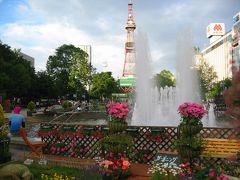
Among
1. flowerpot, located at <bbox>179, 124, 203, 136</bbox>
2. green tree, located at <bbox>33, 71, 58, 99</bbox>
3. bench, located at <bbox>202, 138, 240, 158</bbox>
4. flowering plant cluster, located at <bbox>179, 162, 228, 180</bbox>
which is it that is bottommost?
flowering plant cluster, located at <bbox>179, 162, 228, 180</bbox>

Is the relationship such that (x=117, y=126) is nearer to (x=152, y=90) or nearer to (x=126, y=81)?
(x=152, y=90)

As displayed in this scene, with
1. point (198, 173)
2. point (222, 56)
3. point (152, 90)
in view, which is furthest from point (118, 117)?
point (222, 56)

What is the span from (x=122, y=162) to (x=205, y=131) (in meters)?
3.40

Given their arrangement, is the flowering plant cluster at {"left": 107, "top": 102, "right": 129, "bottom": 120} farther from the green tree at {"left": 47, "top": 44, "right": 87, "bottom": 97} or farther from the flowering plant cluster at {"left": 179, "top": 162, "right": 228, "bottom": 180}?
the green tree at {"left": 47, "top": 44, "right": 87, "bottom": 97}

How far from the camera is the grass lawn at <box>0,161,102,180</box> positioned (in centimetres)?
873

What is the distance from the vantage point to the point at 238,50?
120 meters

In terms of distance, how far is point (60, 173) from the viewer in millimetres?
10047

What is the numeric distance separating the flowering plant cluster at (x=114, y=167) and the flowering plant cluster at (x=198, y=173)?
64.1 inches

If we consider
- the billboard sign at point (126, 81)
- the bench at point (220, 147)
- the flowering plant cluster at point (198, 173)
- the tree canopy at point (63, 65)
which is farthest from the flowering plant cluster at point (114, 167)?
the billboard sign at point (126, 81)

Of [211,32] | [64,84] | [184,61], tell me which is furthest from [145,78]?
[211,32]

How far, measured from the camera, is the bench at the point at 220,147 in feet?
35.7

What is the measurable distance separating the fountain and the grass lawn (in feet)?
43.9

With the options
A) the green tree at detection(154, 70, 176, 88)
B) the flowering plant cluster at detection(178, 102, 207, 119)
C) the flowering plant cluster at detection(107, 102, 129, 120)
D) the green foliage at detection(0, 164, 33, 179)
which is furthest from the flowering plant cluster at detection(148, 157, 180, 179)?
the green tree at detection(154, 70, 176, 88)

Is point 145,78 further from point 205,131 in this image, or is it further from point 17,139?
point 205,131
